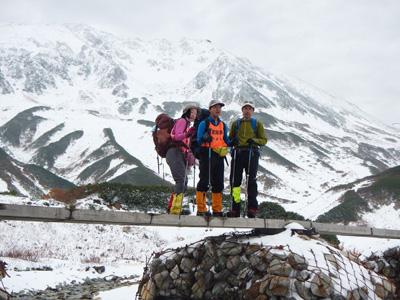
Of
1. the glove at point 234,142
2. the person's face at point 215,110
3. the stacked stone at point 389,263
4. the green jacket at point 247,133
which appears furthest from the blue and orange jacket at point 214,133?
the stacked stone at point 389,263

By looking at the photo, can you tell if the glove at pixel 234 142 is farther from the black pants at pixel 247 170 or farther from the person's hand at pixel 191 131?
the person's hand at pixel 191 131

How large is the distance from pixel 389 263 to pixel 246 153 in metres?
3.43

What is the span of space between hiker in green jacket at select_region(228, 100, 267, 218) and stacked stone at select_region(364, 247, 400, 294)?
8.58ft

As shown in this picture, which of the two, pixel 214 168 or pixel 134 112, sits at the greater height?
pixel 134 112

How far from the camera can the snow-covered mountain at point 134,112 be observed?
62.6 metres

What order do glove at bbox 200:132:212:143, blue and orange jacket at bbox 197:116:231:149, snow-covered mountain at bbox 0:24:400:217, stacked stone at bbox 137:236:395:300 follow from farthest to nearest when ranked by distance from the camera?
snow-covered mountain at bbox 0:24:400:217, blue and orange jacket at bbox 197:116:231:149, glove at bbox 200:132:212:143, stacked stone at bbox 137:236:395:300

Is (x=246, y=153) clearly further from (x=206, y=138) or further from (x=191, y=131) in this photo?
(x=191, y=131)

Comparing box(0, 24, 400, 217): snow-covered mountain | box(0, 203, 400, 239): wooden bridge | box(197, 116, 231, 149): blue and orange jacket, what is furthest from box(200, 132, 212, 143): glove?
box(0, 24, 400, 217): snow-covered mountain

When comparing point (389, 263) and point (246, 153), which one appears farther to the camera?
point (246, 153)

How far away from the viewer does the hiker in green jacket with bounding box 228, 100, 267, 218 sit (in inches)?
285

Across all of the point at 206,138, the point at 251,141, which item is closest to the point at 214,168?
the point at 206,138

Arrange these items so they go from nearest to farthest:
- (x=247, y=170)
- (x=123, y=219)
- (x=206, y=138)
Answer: (x=123, y=219) < (x=206, y=138) < (x=247, y=170)

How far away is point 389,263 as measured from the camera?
7.31 meters

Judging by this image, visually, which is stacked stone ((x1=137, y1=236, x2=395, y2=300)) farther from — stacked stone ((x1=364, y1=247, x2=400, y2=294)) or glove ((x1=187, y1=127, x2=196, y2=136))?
glove ((x1=187, y1=127, x2=196, y2=136))
